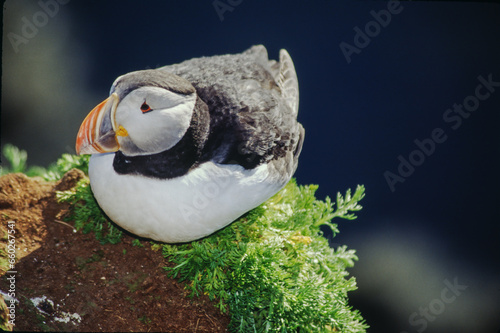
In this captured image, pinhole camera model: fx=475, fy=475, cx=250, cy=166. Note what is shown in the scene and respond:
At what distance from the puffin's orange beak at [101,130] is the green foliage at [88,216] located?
47cm

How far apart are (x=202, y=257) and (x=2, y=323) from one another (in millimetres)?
745

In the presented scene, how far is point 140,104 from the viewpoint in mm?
1652

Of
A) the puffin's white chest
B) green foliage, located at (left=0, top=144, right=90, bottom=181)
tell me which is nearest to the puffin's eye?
the puffin's white chest

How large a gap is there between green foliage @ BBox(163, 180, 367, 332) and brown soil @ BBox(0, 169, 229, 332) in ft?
0.27

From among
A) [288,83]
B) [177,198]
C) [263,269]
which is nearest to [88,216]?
[177,198]

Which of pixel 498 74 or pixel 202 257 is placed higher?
pixel 498 74

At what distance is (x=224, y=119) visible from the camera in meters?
1.90

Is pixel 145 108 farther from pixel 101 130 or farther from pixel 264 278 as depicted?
pixel 264 278

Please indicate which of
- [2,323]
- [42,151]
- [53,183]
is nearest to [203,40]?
[42,151]

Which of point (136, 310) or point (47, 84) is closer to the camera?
point (136, 310)

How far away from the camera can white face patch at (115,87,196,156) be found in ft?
5.41

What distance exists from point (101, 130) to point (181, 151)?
0.96 feet

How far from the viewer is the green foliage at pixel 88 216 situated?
2072 mm

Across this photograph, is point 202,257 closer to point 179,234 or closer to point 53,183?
point 179,234
